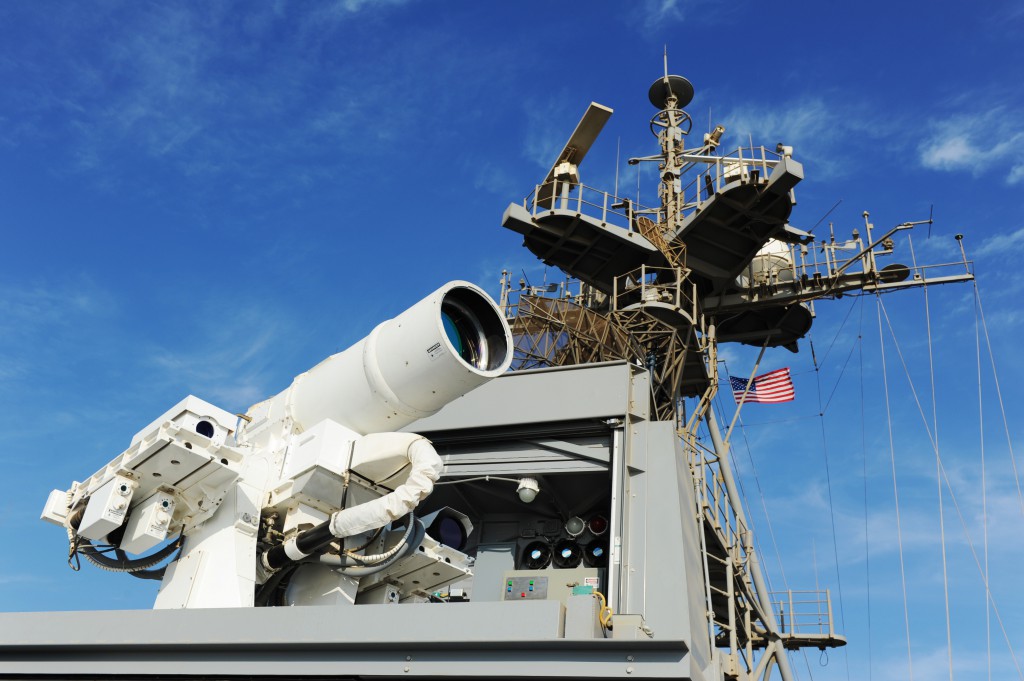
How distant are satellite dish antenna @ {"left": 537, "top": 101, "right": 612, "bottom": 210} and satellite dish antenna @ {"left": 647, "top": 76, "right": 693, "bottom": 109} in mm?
5548

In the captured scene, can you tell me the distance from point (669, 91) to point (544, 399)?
38.9 ft

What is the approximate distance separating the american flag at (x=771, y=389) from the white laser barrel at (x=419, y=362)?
11115 mm

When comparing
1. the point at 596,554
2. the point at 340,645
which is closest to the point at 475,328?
the point at 340,645

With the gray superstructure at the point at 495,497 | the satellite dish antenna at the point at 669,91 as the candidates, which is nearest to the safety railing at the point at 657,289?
the gray superstructure at the point at 495,497

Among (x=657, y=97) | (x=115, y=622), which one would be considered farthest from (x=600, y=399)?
(x=657, y=97)

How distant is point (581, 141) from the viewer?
56.6ft

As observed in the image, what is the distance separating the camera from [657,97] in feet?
73.6

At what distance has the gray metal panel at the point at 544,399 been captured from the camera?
1280 cm

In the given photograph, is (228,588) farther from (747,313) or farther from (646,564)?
(747,313)

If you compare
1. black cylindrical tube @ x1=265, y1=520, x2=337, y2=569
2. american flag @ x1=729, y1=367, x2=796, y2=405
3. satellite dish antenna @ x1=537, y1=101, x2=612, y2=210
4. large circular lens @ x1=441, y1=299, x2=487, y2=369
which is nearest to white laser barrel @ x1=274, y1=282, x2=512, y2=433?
large circular lens @ x1=441, y1=299, x2=487, y2=369

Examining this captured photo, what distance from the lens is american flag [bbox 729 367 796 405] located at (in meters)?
18.7

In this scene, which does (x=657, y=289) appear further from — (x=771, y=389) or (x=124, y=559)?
(x=124, y=559)

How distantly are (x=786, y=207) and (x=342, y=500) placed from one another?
35.3ft

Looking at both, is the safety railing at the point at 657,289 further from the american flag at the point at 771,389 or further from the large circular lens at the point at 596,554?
the large circular lens at the point at 596,554
